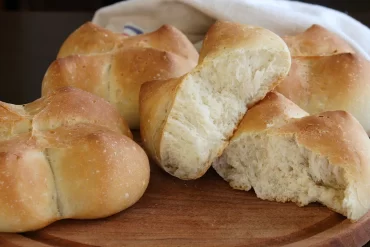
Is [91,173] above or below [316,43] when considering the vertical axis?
below

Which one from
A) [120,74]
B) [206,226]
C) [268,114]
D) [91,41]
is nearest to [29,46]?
[91,41]

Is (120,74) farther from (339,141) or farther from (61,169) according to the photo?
(339,141)

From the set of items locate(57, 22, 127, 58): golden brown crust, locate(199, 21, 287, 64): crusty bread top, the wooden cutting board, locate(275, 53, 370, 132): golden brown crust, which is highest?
locate(199, 21, 287, 64): crusty bread top

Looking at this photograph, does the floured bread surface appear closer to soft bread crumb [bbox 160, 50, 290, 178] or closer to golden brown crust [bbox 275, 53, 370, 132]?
soft bread crumb [bbox 160, 50, 290, 178]

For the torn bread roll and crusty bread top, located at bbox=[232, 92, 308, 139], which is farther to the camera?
the torn bread roll

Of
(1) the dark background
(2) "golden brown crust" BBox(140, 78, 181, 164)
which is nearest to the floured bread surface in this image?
(2) "golden brown crust" BBox(140, 78, 181, 164)

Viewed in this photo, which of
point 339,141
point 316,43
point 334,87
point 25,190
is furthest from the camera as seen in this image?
point 316,43

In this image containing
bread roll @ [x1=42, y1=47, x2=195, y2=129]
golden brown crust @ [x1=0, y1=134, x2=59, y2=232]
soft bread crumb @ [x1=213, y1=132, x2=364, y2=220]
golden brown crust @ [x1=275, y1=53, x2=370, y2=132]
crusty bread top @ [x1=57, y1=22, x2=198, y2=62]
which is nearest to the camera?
golden brown crust @ [x1=0, y1=134, x2=59, y2=232]

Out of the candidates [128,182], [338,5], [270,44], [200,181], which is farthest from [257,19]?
[338,5]
